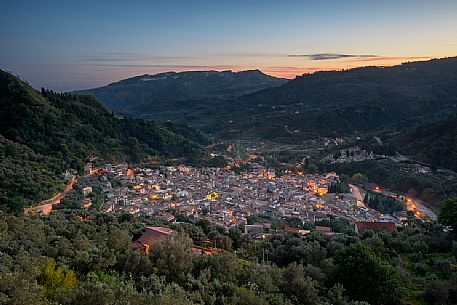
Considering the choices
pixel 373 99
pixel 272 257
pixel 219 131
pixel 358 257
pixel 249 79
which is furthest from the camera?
pixel 249 79

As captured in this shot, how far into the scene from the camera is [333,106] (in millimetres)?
92562

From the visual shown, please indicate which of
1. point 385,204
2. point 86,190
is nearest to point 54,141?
point 86,190

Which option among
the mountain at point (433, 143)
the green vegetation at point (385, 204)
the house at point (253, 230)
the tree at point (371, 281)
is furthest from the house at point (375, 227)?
the mountain at point (433, 143)

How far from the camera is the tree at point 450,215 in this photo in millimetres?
15844

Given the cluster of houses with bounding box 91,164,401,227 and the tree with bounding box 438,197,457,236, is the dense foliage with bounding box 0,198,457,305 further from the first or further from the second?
the cluster of houses with bounding box 91,164,401,227

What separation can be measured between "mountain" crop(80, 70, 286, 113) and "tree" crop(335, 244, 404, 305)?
5548 inches

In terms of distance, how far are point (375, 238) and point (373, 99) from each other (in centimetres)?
8215

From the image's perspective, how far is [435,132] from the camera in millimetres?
48562

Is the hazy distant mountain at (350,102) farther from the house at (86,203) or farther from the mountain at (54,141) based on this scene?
the house at (86,203)

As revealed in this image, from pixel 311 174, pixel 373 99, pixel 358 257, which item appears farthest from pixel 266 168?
pixel 373 99

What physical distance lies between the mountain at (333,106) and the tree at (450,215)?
51.9 metres

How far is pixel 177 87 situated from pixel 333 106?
317 ft

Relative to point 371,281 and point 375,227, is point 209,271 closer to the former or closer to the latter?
point 371,281

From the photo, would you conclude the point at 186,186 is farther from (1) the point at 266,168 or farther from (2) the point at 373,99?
(2) the point at 373,99
